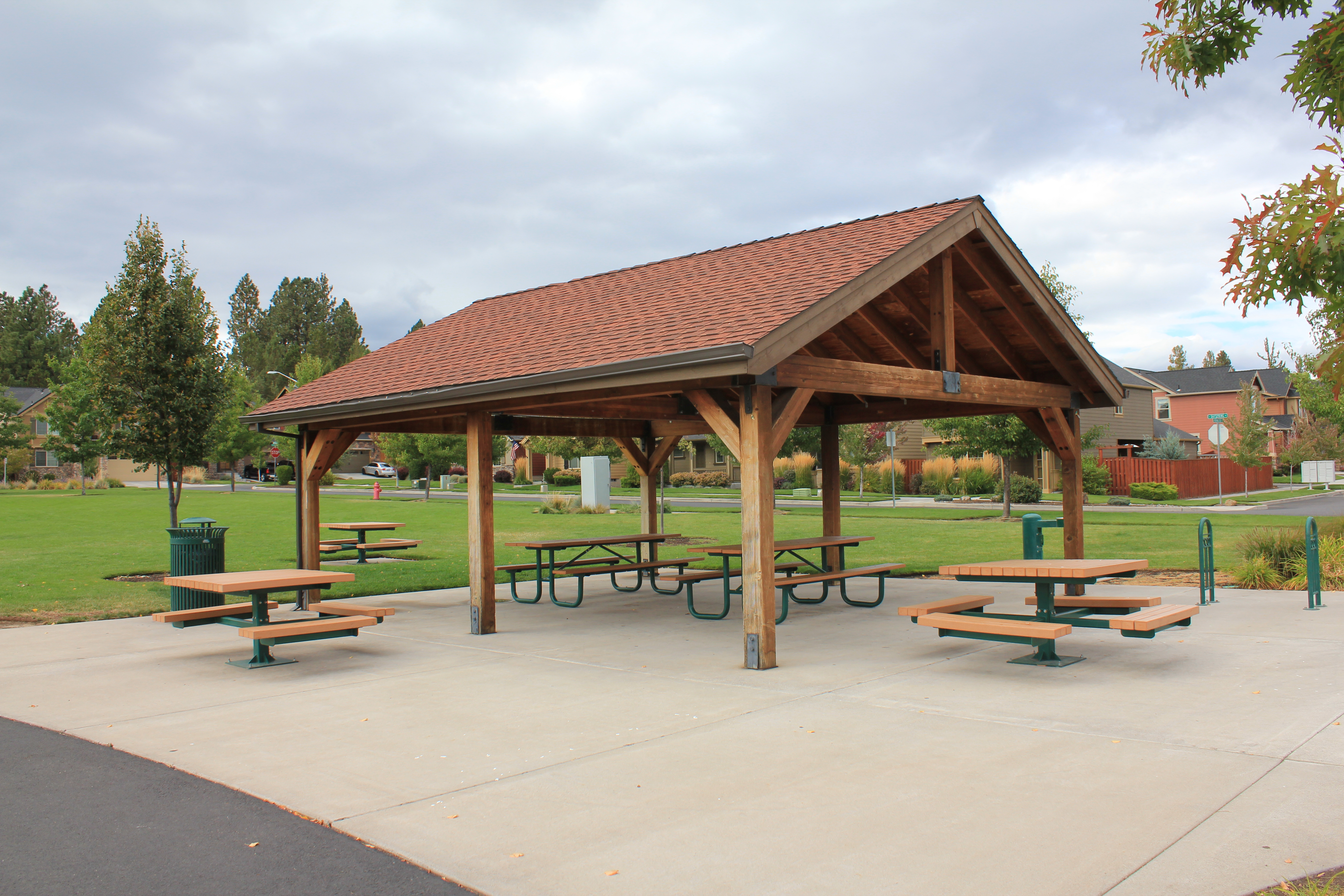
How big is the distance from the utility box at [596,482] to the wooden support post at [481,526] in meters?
21.6

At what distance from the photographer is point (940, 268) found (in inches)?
365

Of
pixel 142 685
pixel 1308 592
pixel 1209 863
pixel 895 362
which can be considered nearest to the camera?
pixel 1209 863

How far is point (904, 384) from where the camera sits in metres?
8.76

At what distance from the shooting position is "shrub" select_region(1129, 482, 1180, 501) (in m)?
36.5

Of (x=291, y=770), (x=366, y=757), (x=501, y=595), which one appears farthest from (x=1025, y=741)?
(x=501, y=595)

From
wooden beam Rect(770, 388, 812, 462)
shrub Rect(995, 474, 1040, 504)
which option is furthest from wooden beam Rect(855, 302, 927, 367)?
shrub Rect(995, 474, 1040, 504)

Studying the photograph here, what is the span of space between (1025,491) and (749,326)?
28.4 m

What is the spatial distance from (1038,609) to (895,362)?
4.79 meters

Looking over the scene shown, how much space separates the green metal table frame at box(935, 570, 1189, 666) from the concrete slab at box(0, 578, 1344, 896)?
0.68 ft

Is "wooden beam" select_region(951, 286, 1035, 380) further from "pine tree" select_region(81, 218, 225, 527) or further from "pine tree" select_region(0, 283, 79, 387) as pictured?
"pine tree" select_region(0, 283, 79, 387)

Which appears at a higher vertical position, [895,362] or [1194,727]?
[895,362]

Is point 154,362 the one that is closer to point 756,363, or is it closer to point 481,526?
point 481,526

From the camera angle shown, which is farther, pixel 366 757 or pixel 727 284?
pixel 727 284

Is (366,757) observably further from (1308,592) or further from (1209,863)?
(1308,592)
